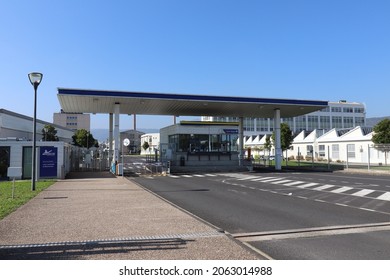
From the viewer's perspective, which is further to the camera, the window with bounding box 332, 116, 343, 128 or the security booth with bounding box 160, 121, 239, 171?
the window with bounding box 332, 116, 343, 128

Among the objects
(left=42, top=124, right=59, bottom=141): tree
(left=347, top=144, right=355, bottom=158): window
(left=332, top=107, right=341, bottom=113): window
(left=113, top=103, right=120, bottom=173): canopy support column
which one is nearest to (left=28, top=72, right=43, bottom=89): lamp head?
(left=113, top=103, right=120, bottom=173): canopy support column

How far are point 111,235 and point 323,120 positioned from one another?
105 meters

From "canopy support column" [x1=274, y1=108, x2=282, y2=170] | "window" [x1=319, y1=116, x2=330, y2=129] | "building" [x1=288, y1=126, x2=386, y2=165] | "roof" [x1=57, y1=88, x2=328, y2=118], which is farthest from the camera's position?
"window" [x1=319, y1=116, x2=330, y2=129]

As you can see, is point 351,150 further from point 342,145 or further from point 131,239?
point 131,239

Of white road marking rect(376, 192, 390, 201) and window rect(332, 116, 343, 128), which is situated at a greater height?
window rect(332, 116, 343, 128)

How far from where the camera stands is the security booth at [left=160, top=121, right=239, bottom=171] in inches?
1394

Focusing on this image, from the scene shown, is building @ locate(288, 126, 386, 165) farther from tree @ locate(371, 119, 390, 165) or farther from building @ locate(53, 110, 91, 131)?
building @ locate(53, 110, 91, 131)

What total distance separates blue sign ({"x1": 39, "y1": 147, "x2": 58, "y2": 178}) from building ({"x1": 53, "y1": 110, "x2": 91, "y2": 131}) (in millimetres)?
121361

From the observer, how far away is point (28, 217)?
901 cm

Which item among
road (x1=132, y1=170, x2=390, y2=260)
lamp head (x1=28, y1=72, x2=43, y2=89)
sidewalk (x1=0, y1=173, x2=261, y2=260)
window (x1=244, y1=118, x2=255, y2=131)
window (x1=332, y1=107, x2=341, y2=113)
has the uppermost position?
window (x1=332, y1=107, x2=341, y2=113)

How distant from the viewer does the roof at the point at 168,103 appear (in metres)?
28.2

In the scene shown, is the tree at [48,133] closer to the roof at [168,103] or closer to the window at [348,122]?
the roof at [168,103]

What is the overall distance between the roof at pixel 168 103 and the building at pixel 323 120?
202ft

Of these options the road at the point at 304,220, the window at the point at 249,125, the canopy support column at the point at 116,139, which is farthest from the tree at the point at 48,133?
the window at the point at 249,125
